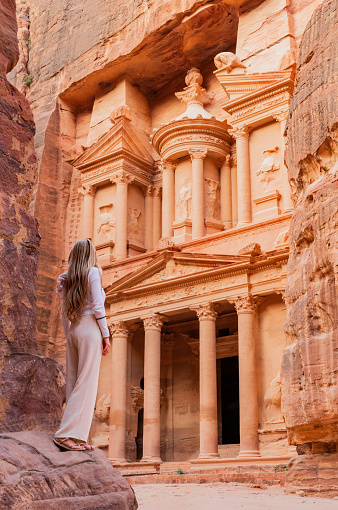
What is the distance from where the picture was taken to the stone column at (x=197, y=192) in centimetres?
2547

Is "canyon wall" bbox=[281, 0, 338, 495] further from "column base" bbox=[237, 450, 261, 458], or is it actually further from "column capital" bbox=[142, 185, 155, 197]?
"column capital" bbox=[142, 185, 155, 197]

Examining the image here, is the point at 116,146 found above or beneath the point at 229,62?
beneath

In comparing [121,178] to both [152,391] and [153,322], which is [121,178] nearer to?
[153,322]

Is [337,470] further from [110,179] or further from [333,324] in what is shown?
[110,179]

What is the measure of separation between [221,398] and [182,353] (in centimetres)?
227

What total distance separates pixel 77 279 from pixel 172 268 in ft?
56.5

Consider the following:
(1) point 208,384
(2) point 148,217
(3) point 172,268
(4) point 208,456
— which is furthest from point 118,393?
(2) point 148,217

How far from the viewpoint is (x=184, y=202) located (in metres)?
26.8

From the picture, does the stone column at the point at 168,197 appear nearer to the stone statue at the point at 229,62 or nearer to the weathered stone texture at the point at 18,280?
the stone statue at the point at 229,62

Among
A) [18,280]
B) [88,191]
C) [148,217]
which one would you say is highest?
[88,191]

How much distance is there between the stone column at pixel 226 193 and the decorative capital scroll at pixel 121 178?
13.6ft

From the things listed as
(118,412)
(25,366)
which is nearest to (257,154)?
(118,412)

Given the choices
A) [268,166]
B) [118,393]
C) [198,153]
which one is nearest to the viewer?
[118,393]

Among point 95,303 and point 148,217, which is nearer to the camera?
point 95,303
